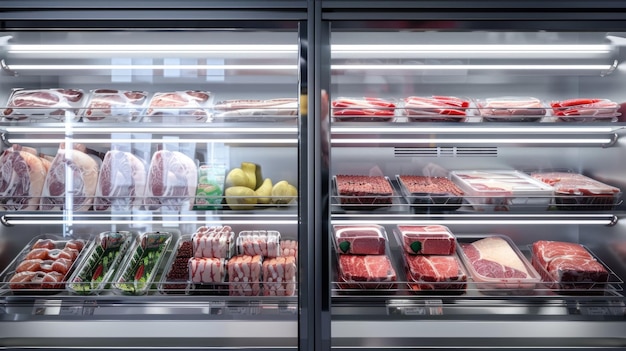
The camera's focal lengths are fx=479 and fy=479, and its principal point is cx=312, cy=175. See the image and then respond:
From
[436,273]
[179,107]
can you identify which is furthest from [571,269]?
[179,107]

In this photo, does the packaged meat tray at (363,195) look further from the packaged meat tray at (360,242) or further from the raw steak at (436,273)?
the raw steak at (436,273)

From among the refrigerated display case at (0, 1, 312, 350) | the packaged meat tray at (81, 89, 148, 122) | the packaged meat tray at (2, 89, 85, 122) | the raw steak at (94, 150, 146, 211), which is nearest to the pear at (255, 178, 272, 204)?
the refrigerated display case at (0, 1, 312, 350)

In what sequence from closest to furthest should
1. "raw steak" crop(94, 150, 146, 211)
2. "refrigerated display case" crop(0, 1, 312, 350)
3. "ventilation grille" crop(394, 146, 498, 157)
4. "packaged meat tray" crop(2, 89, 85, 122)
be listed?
"refrigerated display case" crop(0, 1, 312, 350)
"packaged meat tray" crop(2, 89, 85, 122)
"raw steak" crop(94, 150, 146, 211)
"ventilation grille" crop(394, 146, 498, 157)

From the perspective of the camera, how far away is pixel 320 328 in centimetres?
176

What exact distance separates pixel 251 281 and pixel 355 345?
51 cm

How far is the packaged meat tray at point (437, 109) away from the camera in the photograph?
1976 millimetres

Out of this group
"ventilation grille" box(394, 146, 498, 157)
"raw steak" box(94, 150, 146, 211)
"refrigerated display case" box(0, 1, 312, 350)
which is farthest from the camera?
"ventilation grille" box(394, 146, 498, 157)

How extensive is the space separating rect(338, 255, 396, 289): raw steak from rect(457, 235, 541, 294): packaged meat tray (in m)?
0.36

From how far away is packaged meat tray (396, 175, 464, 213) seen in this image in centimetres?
199

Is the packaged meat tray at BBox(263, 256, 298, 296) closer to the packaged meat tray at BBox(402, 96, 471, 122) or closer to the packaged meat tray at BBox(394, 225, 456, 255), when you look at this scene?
the packaged meat tray at BBox(394, 225, 456, 255)

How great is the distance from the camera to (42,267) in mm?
2025

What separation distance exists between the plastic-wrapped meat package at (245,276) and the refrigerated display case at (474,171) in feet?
1.12

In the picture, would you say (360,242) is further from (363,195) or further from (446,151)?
(446,151)

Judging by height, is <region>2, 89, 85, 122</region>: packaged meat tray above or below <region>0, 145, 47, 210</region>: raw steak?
above
